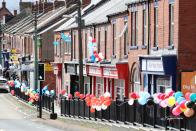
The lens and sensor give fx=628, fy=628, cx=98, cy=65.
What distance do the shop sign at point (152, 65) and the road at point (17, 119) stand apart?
6592 millimetres

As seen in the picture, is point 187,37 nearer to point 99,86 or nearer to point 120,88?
point 120,88

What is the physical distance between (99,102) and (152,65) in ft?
11.1

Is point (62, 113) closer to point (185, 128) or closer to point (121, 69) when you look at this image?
point (121, 69)

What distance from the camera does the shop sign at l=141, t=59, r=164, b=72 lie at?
28422 mm

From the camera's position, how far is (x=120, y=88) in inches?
1526

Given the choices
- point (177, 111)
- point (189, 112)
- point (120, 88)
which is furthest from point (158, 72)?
point (120, 88)

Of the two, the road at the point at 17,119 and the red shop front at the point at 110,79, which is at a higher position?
the red shop front at the point at 110,79

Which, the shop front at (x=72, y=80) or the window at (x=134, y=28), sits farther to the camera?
the shop front at (x=72, y=80)

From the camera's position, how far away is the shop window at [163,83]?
2839 centimetres

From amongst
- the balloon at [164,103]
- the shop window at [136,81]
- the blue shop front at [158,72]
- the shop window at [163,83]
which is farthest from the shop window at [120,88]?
the balloon at [164,103]

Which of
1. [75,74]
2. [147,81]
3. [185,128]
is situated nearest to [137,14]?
[147,81]

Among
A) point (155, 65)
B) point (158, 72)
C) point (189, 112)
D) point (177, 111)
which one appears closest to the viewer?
point (189, 112)

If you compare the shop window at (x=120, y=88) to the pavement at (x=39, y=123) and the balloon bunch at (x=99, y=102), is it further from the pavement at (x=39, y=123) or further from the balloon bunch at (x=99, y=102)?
the balloon bunch at (x=99, y=102)

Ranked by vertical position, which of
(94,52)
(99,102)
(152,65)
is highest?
(94,52)
